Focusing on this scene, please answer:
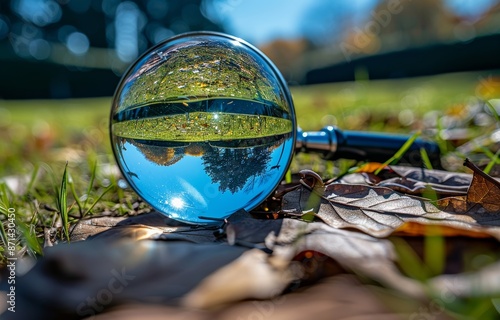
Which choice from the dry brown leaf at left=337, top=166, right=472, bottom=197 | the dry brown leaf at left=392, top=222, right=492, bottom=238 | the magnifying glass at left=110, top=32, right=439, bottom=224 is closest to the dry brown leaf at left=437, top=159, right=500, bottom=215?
the dry brown leaf at left=337, top=166, right=472, bottom=197

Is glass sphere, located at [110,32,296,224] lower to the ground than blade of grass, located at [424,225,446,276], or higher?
higher

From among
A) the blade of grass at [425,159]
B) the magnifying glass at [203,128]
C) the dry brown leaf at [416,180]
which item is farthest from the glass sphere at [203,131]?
the blade of grass at [425,159]

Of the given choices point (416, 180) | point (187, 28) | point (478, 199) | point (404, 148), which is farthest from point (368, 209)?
point (187, 28)

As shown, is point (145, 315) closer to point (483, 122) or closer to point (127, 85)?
point (127, 85)

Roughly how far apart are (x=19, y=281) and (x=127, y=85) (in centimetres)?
93

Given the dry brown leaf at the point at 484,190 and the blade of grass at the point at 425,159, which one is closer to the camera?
the dry brown leaf at the point at 484,190

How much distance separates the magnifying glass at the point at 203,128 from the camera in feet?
5.51

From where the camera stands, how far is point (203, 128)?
5.57ft

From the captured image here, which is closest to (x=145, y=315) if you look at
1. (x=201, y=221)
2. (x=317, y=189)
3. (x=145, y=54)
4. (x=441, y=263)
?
(x=441, y=263)

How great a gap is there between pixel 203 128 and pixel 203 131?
0.04 feet

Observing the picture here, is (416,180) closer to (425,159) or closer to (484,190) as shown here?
(425,159)

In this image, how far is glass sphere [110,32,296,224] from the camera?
168 centimetres

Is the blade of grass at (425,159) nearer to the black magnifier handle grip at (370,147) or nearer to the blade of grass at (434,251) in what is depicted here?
the black magnifier handle grip at (370,147)

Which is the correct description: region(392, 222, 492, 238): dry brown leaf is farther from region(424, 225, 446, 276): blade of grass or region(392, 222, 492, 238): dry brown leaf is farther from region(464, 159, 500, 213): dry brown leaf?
region(464, 159, 500, 213): dry brown leaf
